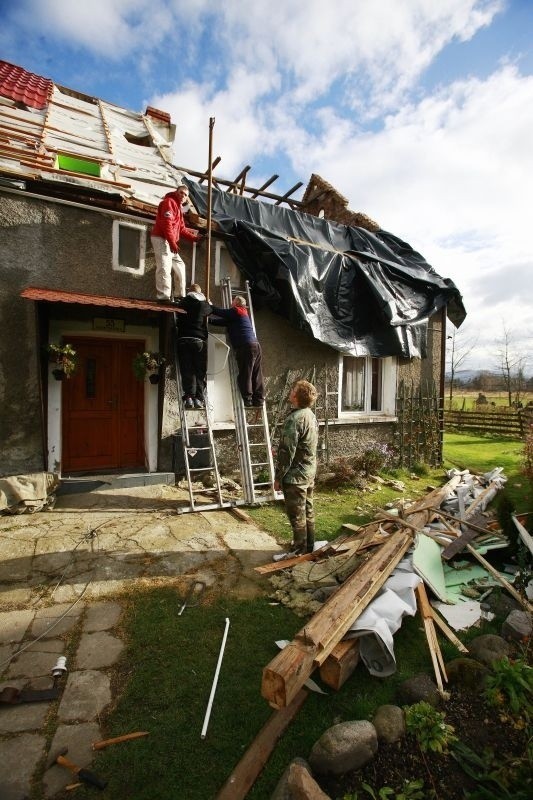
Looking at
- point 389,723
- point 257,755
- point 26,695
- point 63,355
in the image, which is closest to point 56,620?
point 26,695

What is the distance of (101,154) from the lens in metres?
7.61

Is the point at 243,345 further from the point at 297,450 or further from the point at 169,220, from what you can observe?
the point at 297,450

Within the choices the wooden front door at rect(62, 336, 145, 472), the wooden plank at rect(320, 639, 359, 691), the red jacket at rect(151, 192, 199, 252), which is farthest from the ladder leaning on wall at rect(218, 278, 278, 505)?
the wooden plank at rect(320, 639, 359, 691)

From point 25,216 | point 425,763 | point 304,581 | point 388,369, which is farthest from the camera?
point 388,369

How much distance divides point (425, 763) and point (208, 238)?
7013mm

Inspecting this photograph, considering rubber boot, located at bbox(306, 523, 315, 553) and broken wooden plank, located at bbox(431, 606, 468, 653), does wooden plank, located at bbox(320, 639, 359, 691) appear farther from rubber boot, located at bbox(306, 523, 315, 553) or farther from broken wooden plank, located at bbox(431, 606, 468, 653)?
rubber boot, located at bbox(306, 523, 315, 553)

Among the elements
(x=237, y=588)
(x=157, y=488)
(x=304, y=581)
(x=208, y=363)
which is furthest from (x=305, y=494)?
(x=208, y=363)

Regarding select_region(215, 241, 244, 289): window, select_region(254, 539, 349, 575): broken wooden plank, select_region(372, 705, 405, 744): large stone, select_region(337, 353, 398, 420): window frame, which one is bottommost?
select_region(372, 705, 405, 744): large stone

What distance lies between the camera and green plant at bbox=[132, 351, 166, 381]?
6.68 m

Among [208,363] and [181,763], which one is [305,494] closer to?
[181,763]

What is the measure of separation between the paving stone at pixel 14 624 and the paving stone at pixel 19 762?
1.03m

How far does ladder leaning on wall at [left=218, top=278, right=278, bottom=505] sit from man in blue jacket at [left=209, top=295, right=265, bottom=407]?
27cm

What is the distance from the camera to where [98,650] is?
10.2 feet

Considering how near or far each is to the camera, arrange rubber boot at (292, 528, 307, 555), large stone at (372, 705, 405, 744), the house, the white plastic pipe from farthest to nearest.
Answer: the house, rubber boot at (292, 528, 307, 555), the white plastic pipe, large stone at (372, 705, 405, 744)
